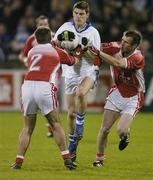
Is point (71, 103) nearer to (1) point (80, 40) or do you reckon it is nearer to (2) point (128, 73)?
(1) point (80, 40)

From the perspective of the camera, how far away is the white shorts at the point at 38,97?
33.4 feet

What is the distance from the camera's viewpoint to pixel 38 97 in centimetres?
1016

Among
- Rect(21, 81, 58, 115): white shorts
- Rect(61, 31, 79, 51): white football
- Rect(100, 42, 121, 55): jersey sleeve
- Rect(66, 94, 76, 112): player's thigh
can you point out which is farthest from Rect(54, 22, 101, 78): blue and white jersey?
Rect(21, 81, 58, 115): white shorts

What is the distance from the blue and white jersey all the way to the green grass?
1341mm

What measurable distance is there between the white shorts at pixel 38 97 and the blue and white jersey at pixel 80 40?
1275 millimetres

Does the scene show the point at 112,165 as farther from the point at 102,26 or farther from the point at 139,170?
the point at 102,26

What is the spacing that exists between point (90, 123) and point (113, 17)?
15.5ft

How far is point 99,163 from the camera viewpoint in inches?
436

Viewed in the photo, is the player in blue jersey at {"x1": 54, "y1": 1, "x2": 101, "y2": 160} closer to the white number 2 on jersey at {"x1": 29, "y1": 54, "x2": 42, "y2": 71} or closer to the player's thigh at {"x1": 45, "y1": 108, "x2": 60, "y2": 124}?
the white number 2 on jersey at {"x1": 29, "y1": 54, "x2": 42, "y2": 71}

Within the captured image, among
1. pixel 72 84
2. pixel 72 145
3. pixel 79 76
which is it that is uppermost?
pixel 79 76

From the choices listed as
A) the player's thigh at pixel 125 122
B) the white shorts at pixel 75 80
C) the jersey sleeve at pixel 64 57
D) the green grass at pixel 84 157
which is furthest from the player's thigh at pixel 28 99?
the white shorts at pixel 75 80

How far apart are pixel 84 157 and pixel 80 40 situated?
6.32 ft

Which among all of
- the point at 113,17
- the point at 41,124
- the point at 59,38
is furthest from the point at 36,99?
the point at 113,17

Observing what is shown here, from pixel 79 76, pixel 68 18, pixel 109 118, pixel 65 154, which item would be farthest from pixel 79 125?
pixel 68 18
